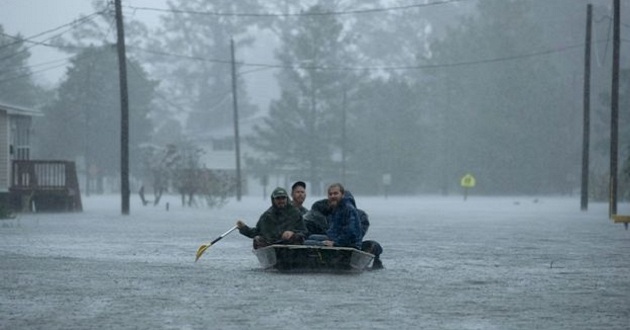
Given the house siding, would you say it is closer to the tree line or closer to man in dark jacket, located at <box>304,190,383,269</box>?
man in dark jacket, located at <box>304,190,383,269</box>

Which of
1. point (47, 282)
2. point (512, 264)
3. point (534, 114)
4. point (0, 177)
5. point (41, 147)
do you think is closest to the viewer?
point (47, 282)

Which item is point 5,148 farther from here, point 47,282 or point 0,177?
point 47,282

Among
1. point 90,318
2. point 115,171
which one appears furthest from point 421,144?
point 90,318

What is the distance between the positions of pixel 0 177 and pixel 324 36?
179ft

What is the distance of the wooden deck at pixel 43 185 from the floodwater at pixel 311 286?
18167 millimetres

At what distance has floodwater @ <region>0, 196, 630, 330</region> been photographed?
12.9m

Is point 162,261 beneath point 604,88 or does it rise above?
beneath

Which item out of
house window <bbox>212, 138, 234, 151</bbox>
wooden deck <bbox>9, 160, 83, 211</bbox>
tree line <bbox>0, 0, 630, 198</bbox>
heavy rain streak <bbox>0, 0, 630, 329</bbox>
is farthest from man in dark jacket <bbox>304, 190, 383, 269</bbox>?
house window <bbox>212, 138, 234, 151</bbox>

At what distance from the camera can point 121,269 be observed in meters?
19.6

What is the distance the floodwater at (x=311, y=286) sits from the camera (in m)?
12.9

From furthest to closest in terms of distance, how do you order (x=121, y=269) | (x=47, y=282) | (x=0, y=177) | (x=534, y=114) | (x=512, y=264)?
(x=534, y=114)
(x=0, y=177)
(x=512, y=264)
(x=121, y=269)
(x=47, y=282)

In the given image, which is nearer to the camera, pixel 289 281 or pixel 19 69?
Result: pixel 289 281

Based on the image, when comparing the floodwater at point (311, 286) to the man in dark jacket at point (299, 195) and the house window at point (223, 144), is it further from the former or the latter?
the house window at point (223, 144)

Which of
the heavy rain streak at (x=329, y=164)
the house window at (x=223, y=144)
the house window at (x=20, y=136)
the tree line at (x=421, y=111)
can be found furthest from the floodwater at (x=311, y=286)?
the house window at (x=223, y=144)
